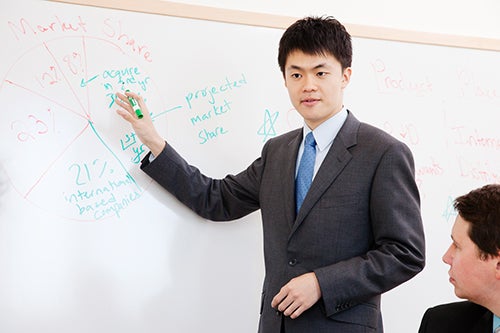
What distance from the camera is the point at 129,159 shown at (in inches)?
59.7

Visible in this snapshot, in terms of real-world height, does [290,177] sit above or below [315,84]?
below

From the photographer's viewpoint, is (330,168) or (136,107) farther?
(136,107)

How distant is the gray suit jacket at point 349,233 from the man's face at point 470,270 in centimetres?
19

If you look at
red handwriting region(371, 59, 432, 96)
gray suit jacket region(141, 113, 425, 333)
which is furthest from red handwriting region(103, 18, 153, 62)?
red handwriting region(371, 59, 432, 96)

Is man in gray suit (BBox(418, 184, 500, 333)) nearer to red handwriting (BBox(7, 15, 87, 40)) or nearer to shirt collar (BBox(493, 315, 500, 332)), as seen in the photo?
→ shirt collar (BBox(493, 315, 500, 332))

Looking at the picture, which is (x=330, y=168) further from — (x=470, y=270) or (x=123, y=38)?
(x=123, y=38)

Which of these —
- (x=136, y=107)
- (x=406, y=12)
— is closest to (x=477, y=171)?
(x=406, y=12)

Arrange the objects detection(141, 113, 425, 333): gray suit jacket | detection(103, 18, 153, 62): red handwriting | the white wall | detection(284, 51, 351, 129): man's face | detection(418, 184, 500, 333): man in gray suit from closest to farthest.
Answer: detection(418, 184, 500, 333): man in gray suit → detection(141, 113, 425, 333): gray suit jacket → detection(284, 51, 351, 129): man's face → detection(103, 18, 153, 62): red handwriting → the white wall

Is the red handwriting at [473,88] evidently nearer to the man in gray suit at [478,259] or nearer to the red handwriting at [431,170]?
the red handwriting at [431,170]

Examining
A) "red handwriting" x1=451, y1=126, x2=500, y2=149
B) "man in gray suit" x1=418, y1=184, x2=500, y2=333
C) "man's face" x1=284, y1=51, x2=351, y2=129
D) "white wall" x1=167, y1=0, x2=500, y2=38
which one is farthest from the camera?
"red handwriting" x1=451, y1=126, x2=500, y2=149

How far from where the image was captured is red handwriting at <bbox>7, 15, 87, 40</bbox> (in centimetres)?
143

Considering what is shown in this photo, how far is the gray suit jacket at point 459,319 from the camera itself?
1.12m

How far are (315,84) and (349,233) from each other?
1.20 ft

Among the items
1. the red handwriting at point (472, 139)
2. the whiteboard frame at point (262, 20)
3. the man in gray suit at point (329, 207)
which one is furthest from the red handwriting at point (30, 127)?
the red handwriting at point (472, 139)
